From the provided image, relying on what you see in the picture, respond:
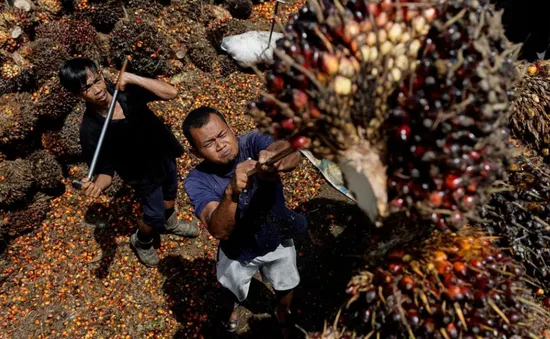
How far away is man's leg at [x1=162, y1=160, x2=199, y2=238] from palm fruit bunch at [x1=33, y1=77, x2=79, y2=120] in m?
2.11

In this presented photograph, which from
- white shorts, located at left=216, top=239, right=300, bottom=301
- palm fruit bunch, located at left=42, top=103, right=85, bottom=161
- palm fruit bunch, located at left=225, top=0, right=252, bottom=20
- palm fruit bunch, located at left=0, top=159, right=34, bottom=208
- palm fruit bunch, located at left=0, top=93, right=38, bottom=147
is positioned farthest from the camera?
palm fruit bunch, located at left=225, top=0, right=252, bottom=20

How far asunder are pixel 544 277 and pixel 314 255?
8.24ft

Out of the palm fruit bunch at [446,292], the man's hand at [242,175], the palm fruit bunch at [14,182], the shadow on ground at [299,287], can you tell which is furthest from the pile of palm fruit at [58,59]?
the palm fruit bunch at [446,292]

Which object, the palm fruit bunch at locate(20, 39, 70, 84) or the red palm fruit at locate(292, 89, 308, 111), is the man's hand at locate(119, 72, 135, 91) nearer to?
the palm fruit bunch at locate(20, 39, 70, 84)

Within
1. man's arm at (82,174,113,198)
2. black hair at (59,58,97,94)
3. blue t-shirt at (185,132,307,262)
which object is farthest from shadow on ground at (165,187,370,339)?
black hair at (59,58,97,94)

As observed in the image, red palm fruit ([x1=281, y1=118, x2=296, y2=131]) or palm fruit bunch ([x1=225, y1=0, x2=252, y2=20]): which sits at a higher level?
red palm fruit ([x1=281, y1=118, x2=296, y2=131])

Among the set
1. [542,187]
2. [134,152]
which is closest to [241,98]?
[134,152]

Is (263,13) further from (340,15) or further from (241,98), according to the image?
(340,15)

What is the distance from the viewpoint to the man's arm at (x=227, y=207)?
2.21 meters

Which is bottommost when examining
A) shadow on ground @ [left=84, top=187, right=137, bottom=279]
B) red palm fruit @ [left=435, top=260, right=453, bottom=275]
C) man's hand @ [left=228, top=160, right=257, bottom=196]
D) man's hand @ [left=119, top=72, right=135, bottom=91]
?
shadow on ground @ [left=84, top=187, right=137, bottom=279]

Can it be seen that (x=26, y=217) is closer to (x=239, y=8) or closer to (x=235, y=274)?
(x=235, y=274)

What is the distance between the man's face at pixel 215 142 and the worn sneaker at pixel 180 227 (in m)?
2.03

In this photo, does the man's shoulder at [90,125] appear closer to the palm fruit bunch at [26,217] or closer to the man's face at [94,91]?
the man's face at [94,91]

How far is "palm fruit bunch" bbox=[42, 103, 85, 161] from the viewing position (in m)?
5.38
